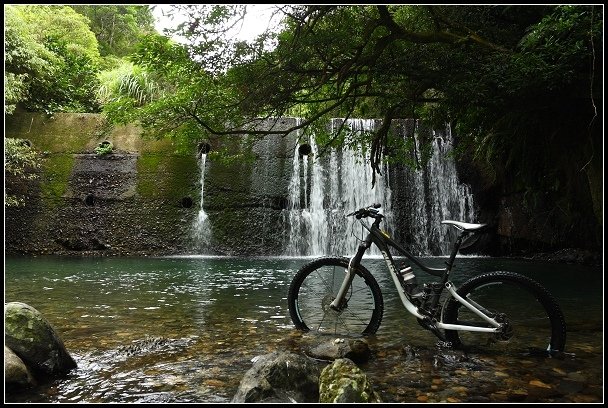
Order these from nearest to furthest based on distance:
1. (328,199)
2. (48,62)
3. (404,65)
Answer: (404,65), (328,199), (48,62)

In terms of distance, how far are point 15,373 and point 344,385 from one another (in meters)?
1.95

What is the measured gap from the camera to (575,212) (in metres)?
11.2

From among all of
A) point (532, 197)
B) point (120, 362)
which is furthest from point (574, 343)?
point (532, 197)

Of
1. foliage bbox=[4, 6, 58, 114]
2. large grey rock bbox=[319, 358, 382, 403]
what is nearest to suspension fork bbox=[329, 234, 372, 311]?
large grey rock bbox=[319, 358, 382, 403]

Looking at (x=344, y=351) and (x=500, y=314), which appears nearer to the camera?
(x=344, y=351)

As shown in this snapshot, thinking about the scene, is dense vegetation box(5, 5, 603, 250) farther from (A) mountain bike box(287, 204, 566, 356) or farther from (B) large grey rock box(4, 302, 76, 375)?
(B) large grey rock box(4, 302, 76, 375)

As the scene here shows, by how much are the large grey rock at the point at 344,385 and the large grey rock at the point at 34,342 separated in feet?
5.79

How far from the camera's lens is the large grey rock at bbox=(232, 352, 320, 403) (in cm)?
254

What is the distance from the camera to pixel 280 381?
2674mm

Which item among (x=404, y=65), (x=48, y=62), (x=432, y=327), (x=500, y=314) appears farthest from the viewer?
(x=48, y=62)

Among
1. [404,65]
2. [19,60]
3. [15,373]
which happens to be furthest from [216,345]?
[19,60]

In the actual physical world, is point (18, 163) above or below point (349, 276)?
above

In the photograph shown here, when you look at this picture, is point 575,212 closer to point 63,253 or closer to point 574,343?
point 574,343

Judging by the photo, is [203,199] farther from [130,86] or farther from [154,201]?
[130,86]
